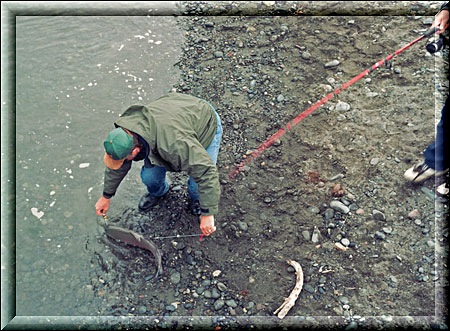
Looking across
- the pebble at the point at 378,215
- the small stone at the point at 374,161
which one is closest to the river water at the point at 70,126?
the pebble at the point at 378,215

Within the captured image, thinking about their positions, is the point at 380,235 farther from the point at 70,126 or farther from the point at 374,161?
the point at 70,126

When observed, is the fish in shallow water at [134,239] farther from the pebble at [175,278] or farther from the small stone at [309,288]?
the small stone at [309,288]

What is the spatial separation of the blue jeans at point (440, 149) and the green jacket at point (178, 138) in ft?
7.73

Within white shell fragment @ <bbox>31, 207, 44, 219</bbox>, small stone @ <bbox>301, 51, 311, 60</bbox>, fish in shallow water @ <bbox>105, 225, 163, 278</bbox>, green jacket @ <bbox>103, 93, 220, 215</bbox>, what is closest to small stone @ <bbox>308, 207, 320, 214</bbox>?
green jacket @ <bbox>103, 93, 220, 215</bbox>

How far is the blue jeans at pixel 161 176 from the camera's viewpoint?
380 cm

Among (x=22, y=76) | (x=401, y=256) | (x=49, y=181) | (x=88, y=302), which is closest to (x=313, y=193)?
(x=401, y=256)

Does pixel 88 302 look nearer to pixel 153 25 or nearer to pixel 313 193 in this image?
pixel 313 193

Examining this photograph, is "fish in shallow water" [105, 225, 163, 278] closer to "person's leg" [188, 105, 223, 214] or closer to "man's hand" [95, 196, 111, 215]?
"man's hand" [95, 196, 111, 215]

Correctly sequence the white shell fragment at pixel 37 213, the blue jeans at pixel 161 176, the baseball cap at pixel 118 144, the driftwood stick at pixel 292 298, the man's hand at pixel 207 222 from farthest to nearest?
the white shell fragment at pixel 37 213, the blue jeans at pixel 161 176, the driftwood stick at pixel 292 298, the man's hand at pixel 207 222, the baseball cap at pixel 118 144

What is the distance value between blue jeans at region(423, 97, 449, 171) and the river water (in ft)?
10.4

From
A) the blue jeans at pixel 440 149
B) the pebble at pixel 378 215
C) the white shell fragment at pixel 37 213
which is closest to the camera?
the blue jeans at pixel 440 149

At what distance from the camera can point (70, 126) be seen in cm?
517

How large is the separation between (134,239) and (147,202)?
471mm

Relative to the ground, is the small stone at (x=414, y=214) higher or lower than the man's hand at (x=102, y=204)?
higher
